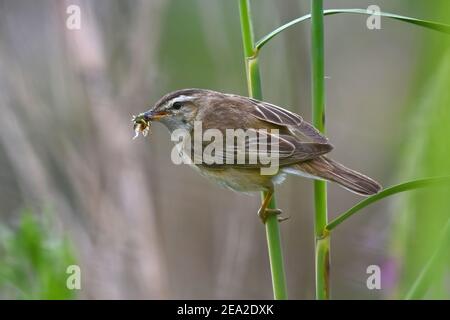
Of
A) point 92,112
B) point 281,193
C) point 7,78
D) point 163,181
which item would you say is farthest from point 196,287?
point 7,78

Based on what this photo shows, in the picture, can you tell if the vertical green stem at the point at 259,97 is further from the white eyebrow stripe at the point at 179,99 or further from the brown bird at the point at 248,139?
the white eyebrow stripe at the point at 179,99

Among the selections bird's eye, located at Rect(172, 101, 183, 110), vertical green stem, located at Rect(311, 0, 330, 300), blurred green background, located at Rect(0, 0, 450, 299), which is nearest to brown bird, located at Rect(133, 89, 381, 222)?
bird's eye, located at Rect(172, 101, 183, 110)

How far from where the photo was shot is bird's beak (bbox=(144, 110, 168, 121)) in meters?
2.80

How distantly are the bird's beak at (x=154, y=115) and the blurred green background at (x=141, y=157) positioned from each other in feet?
1.92

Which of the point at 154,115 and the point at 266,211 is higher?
the point at 154,115

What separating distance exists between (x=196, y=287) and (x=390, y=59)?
Result: 8.63ft

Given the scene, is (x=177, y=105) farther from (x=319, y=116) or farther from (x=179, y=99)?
(x=319, y=116)

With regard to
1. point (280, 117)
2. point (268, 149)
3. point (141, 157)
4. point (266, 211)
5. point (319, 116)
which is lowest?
point (141, 157)

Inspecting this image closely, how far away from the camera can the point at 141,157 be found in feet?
13.9

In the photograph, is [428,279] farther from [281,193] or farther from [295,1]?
[281,193]

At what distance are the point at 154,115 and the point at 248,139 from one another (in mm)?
435

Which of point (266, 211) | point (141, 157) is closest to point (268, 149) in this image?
point (266, 211)

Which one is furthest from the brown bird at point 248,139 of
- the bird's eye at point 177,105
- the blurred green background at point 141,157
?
the blurred green background at point 141,157

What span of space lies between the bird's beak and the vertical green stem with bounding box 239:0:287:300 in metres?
0.75
